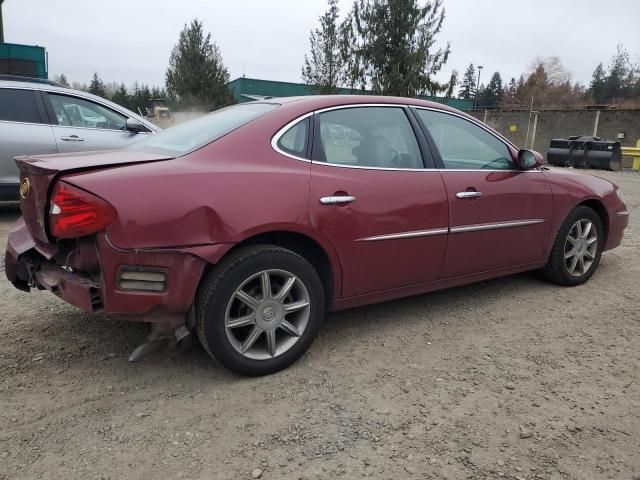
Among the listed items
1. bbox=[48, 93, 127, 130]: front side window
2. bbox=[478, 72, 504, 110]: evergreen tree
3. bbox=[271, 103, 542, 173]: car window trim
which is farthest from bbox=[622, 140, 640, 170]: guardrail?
bbox=[478, 72, 504, 110]: evergreen tree

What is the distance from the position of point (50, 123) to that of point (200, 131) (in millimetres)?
4070

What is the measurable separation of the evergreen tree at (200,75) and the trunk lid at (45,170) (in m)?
32.5

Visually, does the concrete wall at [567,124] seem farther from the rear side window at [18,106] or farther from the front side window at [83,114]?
the rear side window at [18,106]

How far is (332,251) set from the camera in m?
2.96

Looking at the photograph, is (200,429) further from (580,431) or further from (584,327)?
(584,327)

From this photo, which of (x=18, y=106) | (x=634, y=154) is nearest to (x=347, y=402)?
(x=18, y=106)

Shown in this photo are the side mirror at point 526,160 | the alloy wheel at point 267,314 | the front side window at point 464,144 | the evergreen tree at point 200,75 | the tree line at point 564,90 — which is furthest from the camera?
the tree line at point 564,90

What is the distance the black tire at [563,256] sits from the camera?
4254 mm

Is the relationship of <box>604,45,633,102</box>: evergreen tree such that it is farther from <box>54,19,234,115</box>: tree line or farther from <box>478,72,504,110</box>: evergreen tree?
<box>54,19,234,115</box>: tree line

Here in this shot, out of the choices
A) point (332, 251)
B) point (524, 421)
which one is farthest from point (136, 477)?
point (524, 421)

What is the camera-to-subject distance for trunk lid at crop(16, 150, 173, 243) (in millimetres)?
2504

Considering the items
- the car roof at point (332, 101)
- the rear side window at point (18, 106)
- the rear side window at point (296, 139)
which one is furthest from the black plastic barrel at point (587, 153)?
the rear side window at point (296, 139)

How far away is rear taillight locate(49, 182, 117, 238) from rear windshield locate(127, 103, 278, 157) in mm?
548

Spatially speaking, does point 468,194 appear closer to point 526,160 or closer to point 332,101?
point 526,160
